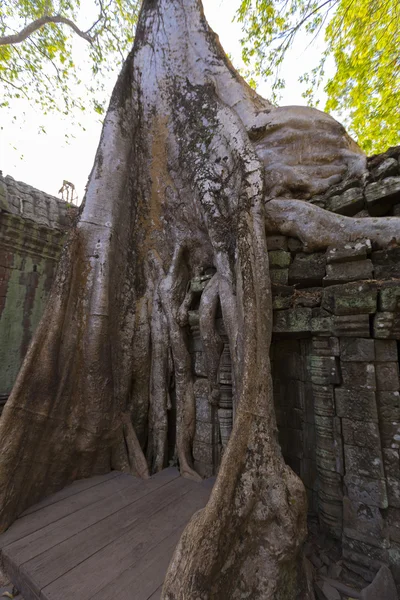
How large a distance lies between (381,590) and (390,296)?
1444 mm

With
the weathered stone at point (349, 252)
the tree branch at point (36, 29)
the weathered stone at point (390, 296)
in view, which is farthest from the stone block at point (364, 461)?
the tree branch at point (36, 29)

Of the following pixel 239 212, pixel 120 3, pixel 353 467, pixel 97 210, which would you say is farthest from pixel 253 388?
pixel 120 3

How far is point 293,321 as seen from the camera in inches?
82.1

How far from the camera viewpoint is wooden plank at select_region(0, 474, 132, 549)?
1.79 m

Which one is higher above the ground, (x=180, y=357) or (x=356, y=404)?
(x=180, y=357)

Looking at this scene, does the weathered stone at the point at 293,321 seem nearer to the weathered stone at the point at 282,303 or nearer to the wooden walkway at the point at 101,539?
the weathered stone at the point at 282,303

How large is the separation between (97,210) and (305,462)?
2.72 meters

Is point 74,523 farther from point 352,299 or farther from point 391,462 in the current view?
point 352,299

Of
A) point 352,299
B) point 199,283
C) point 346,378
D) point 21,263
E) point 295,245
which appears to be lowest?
point 346,378

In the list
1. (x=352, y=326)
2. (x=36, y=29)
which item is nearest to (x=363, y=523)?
(x=352, y=326)

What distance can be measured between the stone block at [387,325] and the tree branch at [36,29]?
6.99m

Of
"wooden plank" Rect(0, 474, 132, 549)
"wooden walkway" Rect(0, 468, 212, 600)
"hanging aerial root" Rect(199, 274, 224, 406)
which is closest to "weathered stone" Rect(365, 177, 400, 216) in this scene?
"hanging aerial root" Rect(199, 274, 224, 406)

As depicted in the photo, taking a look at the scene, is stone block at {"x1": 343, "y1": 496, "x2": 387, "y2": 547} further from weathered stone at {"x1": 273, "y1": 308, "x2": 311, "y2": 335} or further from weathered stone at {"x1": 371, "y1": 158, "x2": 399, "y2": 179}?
weathered stone at {"x1": 371, "y1": 158, "x2": 399, "y2": 179}

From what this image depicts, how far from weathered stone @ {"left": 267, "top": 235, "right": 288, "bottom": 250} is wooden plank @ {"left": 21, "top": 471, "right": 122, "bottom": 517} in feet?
7.56
